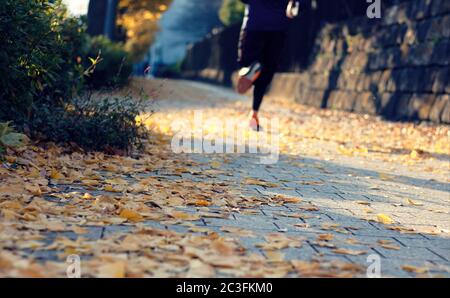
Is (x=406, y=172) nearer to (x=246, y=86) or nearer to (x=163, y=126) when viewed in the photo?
(x=246, y=86)

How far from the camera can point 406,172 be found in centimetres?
641

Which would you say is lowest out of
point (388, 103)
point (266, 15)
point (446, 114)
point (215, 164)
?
point (215, 164)

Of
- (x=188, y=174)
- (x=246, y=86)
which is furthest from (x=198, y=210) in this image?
(x=246, y=86)

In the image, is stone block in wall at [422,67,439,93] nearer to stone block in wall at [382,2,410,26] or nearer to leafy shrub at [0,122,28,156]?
stone block in wall at [382,2,410,26]

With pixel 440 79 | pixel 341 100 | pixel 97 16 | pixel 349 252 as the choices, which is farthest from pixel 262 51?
pixel 97 16

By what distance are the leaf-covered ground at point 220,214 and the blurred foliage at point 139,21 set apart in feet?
45.3

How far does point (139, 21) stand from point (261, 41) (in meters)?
12.8

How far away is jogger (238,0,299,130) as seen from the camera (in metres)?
8.48

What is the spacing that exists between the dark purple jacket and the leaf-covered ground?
1.85 m

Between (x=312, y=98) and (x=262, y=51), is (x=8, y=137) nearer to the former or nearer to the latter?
(x=262, y=51)

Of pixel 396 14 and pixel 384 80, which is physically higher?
pixel 396 14

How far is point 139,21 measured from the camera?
20891 mm

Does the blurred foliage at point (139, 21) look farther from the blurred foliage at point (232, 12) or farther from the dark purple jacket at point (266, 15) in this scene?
the dark purple jacket at point (266, 15)
